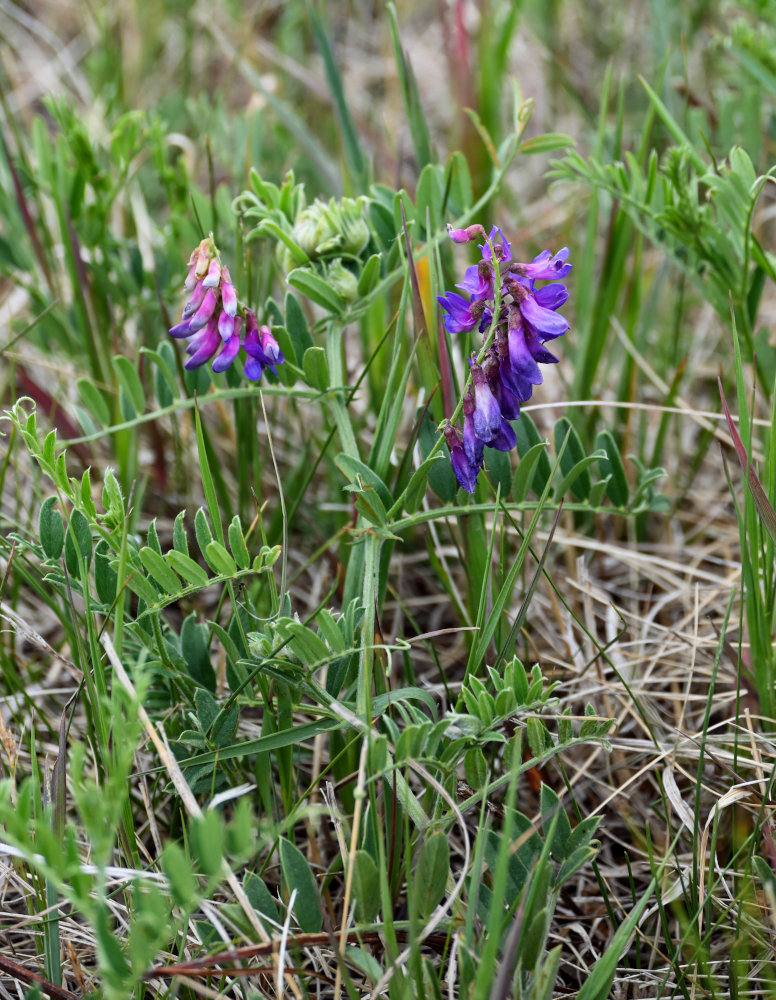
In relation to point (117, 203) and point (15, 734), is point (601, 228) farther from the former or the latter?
point (15, 734)

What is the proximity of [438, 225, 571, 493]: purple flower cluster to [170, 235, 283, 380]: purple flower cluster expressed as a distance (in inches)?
11.8

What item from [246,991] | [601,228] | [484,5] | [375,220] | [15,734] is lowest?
[246,991]

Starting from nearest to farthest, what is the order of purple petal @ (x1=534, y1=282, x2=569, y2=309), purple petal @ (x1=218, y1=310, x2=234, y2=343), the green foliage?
1. the green foliage
2. purple petal @ (x1=534, y1=282, x2=569, y2=309)
3. purple petal @ (x1=218, y1=310, x2=234, y2=343)

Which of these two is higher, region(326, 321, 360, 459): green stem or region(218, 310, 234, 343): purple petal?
region(218, 310, 234, 343): purple petal

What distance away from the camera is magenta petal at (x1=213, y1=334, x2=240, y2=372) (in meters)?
1.33

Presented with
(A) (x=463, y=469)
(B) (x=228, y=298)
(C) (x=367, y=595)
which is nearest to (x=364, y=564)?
(C) (x=367, y=595)

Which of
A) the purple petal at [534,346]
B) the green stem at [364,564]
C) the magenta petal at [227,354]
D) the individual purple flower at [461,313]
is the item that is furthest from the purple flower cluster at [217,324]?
the purple petal at [534,346]

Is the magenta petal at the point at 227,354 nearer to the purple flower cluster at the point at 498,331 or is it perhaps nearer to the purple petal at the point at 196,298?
the purple petal at the point at 196,298

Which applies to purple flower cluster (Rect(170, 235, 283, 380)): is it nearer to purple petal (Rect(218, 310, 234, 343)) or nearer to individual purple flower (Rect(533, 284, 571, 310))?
purple petal (Rect(218, 310, 234, 343))

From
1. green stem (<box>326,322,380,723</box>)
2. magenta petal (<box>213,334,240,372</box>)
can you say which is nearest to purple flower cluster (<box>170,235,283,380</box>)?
magenta petal (<box>213,334,240,372</box>)

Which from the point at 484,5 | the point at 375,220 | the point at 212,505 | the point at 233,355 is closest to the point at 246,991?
the point at 212,505

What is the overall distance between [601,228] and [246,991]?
7.63 feet

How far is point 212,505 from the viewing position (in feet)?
4.34

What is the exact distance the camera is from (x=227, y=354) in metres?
1.35
